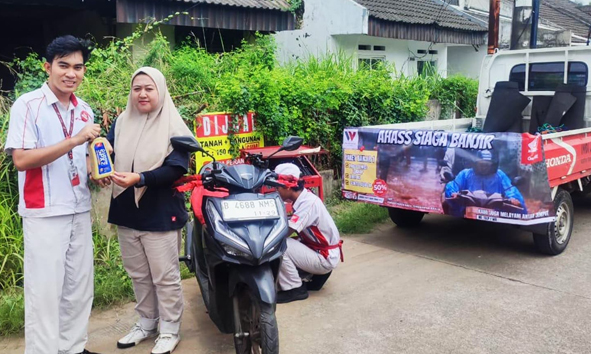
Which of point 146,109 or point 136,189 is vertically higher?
point 146,109

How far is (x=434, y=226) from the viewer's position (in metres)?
6.64

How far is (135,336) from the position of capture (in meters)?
3.66

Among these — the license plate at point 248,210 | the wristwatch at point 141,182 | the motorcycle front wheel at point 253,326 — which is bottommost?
the motorcycle front wheel at point 253,326

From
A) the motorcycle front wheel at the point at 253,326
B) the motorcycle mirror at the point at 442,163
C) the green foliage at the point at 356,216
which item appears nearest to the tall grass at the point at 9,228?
the motorcycle front wheel at the point at 253,326

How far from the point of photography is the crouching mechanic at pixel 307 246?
4.18m

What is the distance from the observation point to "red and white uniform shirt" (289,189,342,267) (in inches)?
164

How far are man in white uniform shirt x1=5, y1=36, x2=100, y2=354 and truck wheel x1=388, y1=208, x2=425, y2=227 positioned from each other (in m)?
4.06

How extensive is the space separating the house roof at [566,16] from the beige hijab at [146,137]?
18094 millimetres

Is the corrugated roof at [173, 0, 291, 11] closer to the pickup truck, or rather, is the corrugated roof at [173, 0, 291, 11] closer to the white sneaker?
the pickup truck

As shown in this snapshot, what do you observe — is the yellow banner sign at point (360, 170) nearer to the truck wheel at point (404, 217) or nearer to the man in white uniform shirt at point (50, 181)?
the truck wheel at point (404, 217)

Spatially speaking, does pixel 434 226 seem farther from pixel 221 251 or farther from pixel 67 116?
pixel 67 116

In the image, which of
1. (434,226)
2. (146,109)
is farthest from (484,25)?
(146,109)

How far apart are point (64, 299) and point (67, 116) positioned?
105 centimetres

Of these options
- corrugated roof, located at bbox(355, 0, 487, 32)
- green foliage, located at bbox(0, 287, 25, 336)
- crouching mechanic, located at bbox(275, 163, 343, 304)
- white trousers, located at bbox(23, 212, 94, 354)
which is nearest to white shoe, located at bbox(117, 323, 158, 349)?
white trousers, located at bbox(23, 212, 94, 354)
